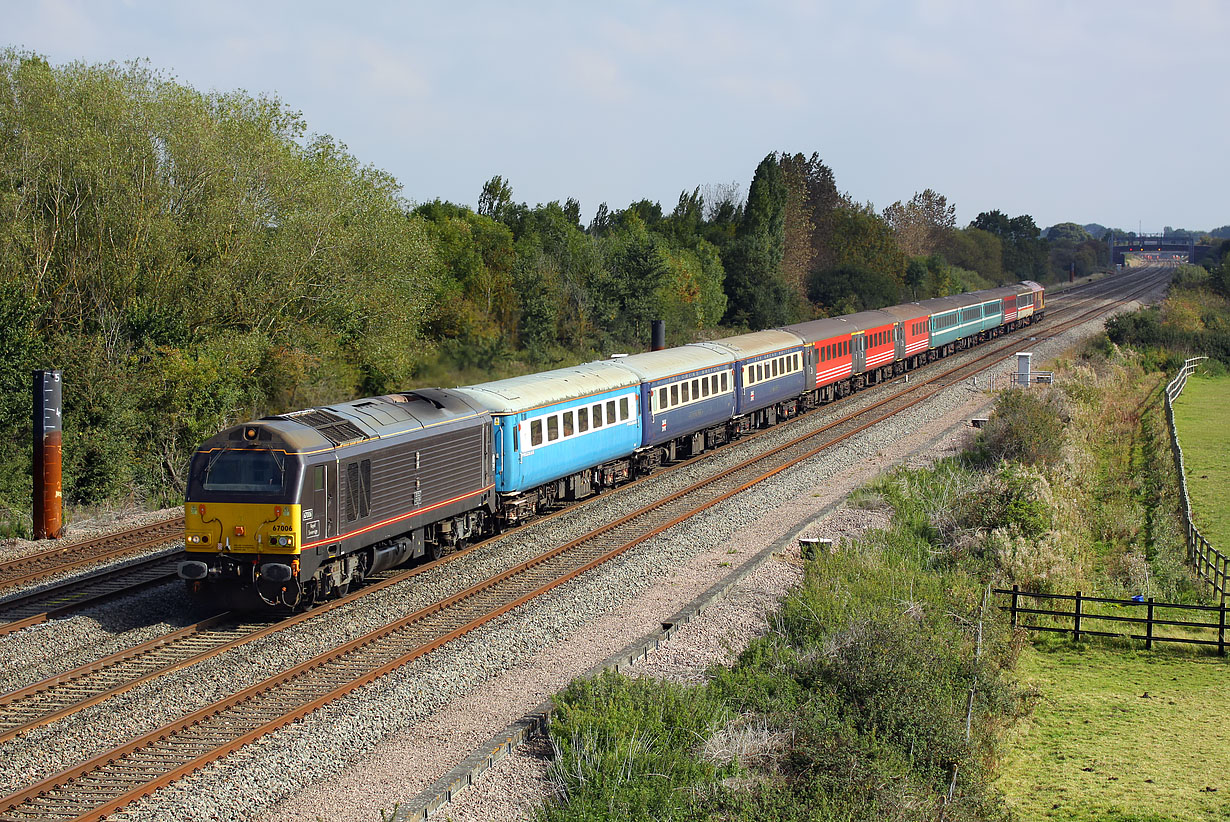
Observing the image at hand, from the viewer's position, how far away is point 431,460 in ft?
62.8

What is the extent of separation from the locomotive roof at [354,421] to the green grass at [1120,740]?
1099 centimetres

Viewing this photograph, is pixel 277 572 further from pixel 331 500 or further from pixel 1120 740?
pixel 1120 740

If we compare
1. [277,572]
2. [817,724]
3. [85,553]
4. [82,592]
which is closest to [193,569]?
[277,572]

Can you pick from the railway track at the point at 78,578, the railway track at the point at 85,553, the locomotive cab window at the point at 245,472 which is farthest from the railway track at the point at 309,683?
the railway track at the point at 85,553

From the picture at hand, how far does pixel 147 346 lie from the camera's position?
31.1m

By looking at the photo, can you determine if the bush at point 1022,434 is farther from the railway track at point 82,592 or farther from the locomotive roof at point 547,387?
the railway track at point 82,592

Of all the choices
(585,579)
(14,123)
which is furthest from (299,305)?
(585,579)

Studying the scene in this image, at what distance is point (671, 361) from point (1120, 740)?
58.2 feet

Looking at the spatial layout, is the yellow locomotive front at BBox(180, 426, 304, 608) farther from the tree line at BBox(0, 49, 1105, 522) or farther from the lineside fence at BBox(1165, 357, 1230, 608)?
the lineside fence at BBox(1165, 357, 1230, 608)

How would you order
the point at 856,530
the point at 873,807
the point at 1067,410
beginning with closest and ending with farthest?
the point at 873,807
the point at 856,530
the point at 1067,410

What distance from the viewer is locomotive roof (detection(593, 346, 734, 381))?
1119 inches

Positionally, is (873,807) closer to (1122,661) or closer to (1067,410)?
(1122,661)

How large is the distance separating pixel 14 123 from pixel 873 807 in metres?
31.6

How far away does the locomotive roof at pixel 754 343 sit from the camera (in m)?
34.5
